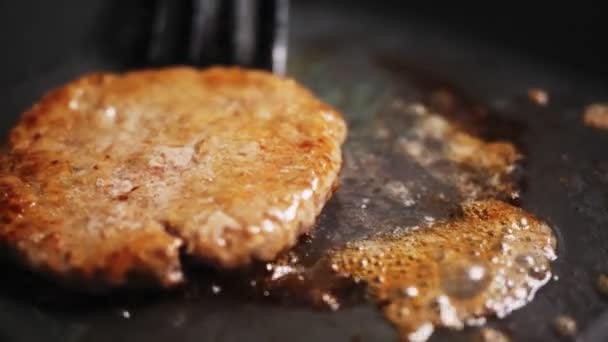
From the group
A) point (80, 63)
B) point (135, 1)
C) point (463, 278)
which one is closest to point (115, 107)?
point (80, 63)

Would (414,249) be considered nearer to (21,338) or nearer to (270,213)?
(270,213)

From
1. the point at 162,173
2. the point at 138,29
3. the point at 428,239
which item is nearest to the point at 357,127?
the point at 428,239

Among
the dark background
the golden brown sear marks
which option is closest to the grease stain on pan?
the golden brown sear marks

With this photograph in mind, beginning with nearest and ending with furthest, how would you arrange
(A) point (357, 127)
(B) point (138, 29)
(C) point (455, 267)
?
(C) point (455, 267) < (A) point (357, 127) < (B) point (138, 29)

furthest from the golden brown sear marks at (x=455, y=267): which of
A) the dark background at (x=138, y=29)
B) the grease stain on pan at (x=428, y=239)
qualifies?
the dark background at (x=138, y=29)

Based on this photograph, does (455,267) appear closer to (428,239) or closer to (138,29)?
(428,239)
